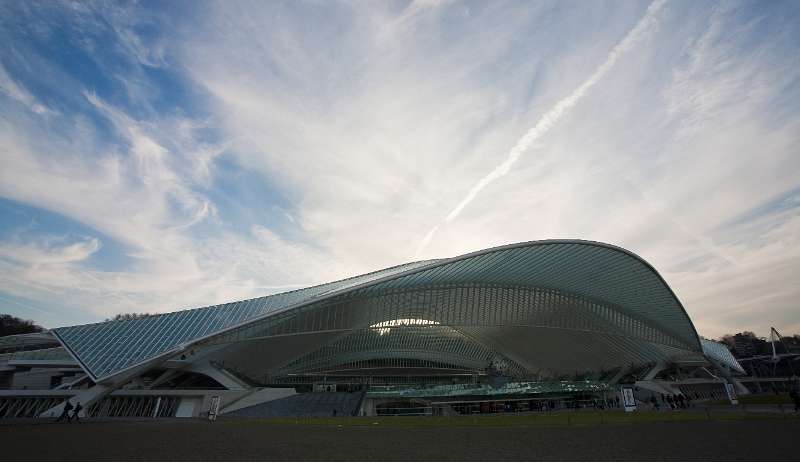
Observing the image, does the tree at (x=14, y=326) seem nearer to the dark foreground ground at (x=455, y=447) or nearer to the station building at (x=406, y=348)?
the station building at (x=406, y=348)

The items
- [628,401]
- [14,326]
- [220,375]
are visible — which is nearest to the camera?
[628,401]

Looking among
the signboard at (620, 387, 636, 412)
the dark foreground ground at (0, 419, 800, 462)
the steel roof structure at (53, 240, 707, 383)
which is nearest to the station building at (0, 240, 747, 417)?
the steel roof structure at (53, 240, 707, 383)

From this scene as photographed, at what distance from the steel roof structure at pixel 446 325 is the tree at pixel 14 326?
2480 inches

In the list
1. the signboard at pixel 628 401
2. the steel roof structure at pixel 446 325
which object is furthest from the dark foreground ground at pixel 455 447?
the steel roof structure at pixel 446 325

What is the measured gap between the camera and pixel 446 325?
44750 mm

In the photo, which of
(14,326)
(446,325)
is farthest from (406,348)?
(14,326)

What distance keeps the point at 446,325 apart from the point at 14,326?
94.0m

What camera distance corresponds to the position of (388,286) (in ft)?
131

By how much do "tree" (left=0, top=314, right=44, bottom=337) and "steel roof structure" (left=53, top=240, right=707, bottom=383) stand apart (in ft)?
207

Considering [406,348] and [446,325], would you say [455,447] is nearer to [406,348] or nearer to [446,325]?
[446,325]

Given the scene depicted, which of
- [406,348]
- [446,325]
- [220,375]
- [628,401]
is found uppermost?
[446,325]

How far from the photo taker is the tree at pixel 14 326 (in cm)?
8469

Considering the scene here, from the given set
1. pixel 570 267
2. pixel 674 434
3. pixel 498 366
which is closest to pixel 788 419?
pixel 674 434

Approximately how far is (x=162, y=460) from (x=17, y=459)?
325 cm
